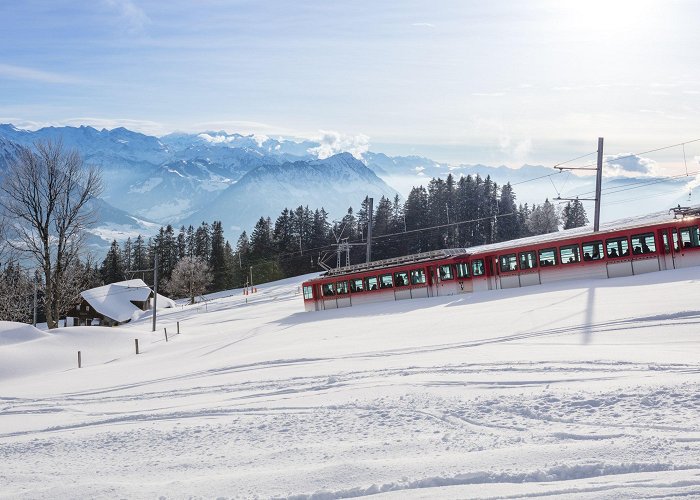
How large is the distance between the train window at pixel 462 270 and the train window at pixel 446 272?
43cm

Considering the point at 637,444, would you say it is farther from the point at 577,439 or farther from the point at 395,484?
the point at 395,484

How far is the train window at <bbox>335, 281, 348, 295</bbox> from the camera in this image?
38188 millimetres

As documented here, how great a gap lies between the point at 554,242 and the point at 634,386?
2264 centimetres

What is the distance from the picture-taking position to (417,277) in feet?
114

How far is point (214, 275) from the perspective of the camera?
95.1 meters

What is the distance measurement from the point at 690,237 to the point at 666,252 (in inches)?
46.1

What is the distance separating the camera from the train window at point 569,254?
28.9 meters

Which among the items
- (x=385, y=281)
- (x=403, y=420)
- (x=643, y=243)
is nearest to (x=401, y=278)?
(x=385, y=281)

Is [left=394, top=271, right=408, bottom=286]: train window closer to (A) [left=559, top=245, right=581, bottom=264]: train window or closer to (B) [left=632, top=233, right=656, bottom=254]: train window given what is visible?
(A) [left=559, top=245, right=581, bottom=264]: train window

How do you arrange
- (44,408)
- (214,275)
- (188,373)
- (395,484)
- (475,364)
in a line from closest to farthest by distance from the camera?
(395,484), (475,364), (44,408), (188,373), (214,275)

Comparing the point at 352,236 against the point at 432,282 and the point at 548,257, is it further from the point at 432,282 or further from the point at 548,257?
the point at 548,257

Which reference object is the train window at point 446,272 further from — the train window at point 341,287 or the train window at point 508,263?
the train window at point 341,287

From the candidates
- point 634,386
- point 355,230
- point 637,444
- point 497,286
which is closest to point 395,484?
point 637,444

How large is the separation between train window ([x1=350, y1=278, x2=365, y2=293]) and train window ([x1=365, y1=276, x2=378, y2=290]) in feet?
1.62
